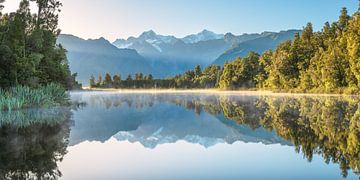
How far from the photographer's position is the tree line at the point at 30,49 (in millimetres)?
24875

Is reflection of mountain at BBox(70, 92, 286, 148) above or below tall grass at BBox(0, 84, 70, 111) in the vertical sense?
below

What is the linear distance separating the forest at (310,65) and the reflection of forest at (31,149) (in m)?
41.6

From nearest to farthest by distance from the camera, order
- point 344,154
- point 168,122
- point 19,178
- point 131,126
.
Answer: point 19,178 < point 344,154 < point 131,126 < point 168,122

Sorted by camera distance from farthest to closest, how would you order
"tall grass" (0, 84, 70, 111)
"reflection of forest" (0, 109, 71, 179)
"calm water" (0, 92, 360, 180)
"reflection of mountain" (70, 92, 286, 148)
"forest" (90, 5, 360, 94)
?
1. "forest" (90, 5, 360, 94)
2. "tall grass" (0, 84, 70, 111)
3. "reflection of mountain" (70, 92, 286, 148)
4. "calm water" (0, 92, 360, 180)
5. "reflection of forest" (0, 109, 71, 179)

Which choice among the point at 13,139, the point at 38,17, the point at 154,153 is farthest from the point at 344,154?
the point at 38,17

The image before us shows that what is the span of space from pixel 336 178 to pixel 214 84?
105951mm

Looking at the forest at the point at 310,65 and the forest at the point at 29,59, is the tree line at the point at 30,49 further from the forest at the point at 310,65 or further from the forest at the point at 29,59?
the forest at the point at 310,65

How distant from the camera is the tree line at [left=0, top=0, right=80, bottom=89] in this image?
24875mm

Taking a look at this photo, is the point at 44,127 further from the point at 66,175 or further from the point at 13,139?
the point at 66,175

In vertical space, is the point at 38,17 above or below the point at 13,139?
above

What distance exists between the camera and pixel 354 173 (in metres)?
7.86

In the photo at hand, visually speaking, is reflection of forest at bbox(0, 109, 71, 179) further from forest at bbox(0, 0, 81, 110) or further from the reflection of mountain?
forest at bbox(0, 0, 81, 110)

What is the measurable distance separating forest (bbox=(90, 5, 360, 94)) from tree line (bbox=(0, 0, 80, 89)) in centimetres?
3558


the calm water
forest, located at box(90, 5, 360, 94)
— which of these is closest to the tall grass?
the calm water
